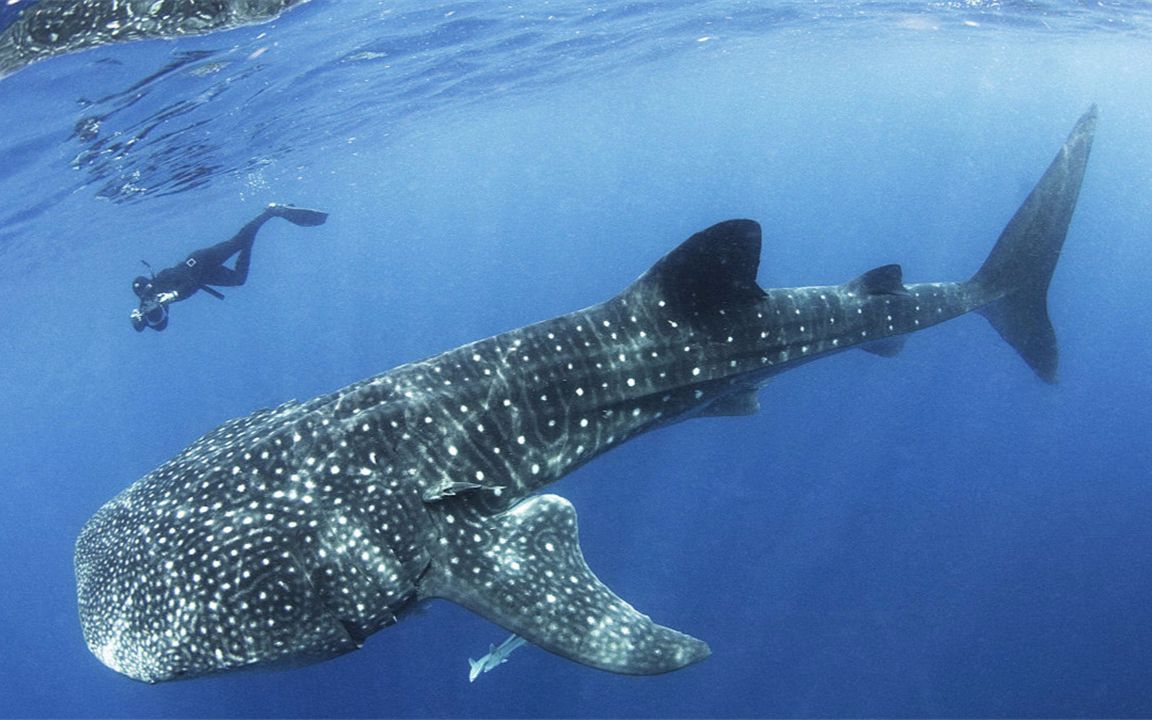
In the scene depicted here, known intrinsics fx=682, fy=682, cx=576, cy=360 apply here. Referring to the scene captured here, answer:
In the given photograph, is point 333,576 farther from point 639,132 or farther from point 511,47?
point 639,132

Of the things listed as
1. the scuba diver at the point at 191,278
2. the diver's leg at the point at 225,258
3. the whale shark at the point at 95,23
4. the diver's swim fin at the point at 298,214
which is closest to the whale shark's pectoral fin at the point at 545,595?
the whale shark at the point at 95,23

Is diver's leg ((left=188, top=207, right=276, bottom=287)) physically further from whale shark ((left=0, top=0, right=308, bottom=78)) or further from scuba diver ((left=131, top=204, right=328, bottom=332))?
whale shark ((left=0, top=0, right=308, bottom=78))

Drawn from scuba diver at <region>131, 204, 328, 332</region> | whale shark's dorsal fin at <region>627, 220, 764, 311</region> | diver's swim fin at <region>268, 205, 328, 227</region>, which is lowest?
scuba diver at <region>131, 204, 328, 332</region>

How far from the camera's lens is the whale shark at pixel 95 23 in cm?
904

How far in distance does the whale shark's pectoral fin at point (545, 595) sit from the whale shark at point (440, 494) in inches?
0.6

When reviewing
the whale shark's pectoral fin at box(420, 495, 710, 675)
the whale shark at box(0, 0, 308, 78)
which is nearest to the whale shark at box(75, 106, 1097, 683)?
the whale shark's pectoral fin at box(420, 495, 710, 675)

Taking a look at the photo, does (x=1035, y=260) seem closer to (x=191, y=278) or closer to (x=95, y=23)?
(x=95, y=23)

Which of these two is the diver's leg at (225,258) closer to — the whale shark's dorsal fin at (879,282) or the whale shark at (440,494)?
the whale shark at (440,494)

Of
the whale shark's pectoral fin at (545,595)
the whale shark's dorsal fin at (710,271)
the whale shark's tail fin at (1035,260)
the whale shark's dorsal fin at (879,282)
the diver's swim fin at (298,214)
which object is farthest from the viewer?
the diver's swim fin at (298,214)

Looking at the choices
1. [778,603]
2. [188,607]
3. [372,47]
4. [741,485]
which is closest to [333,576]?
[188,607]

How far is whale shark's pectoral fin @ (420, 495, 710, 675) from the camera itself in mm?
4723

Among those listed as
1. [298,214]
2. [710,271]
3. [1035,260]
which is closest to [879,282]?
[710,271]

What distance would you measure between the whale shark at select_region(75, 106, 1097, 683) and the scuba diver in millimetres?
11359

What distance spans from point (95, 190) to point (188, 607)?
24025 millimetres
